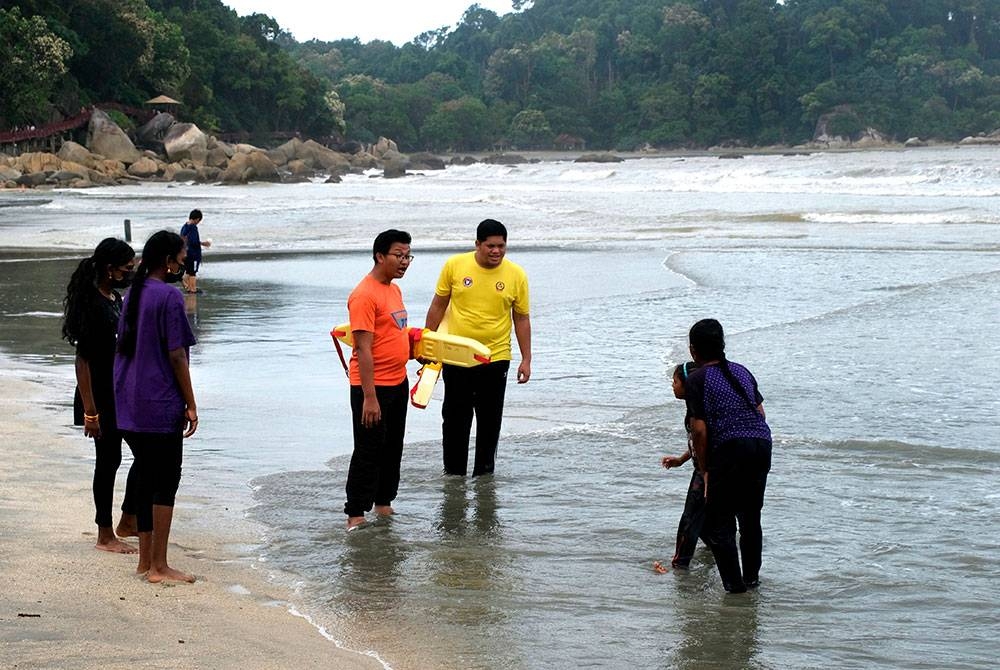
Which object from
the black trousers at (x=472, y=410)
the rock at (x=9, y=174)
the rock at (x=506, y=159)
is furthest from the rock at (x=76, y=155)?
the rock at (x=506, y=159)

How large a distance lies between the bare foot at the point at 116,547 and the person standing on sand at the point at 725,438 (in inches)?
101

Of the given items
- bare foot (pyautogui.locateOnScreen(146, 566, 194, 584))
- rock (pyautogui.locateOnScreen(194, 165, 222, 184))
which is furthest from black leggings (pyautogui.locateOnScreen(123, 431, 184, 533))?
rock (pyautogui.locateOnScreen(194, 165, 222, 184))

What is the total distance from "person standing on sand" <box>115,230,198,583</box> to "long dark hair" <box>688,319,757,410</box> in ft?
6.88

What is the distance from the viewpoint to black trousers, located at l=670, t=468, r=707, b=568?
6.07 m

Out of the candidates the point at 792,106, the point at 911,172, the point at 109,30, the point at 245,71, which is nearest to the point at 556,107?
the point at 792,106

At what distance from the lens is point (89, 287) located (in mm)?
5941

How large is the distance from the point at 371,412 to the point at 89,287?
4.87 ft

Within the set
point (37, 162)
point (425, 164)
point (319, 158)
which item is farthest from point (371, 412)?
point (425, 164)

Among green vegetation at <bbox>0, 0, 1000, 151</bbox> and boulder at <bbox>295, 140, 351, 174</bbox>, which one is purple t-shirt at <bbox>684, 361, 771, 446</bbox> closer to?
boulder at <bbox>295, 140, 351, 174</bbox>

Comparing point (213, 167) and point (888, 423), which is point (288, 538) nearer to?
point (888, 423)

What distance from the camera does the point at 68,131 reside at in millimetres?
72125

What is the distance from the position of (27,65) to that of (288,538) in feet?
219

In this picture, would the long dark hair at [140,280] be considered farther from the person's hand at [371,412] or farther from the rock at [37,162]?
the rock at [37,162]

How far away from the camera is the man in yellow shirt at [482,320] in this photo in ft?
24.8
